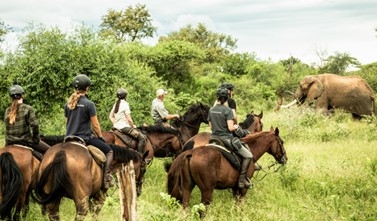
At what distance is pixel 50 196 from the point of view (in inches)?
285

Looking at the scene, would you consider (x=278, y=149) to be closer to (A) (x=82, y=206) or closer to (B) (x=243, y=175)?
(B) (x=243, y=175)

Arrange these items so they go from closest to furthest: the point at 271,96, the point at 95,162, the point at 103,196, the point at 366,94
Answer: the point at 95,162 < the point at 103,196 < the point at 366,94 < the point at 271,96

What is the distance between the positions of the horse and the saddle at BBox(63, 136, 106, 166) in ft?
11.4

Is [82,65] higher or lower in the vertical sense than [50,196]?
higher

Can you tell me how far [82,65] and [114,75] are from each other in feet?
3.72

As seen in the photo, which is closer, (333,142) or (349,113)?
(333,142)

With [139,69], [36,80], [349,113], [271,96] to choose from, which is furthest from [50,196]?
[271,96]

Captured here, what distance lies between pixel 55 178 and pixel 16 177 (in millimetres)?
889

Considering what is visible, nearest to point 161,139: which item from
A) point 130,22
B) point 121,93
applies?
point 121,93

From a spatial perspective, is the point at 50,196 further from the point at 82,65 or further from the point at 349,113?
the point at 349,113

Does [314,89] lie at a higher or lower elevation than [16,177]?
lower

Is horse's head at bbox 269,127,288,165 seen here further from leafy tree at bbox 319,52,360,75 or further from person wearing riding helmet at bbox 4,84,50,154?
leafy tree at bbox 319,52,360,75

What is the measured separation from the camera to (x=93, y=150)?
7.80 metres

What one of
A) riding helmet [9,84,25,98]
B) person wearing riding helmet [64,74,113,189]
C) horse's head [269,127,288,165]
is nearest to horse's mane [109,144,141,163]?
person wearing riding helmet [64,74,113,189]
